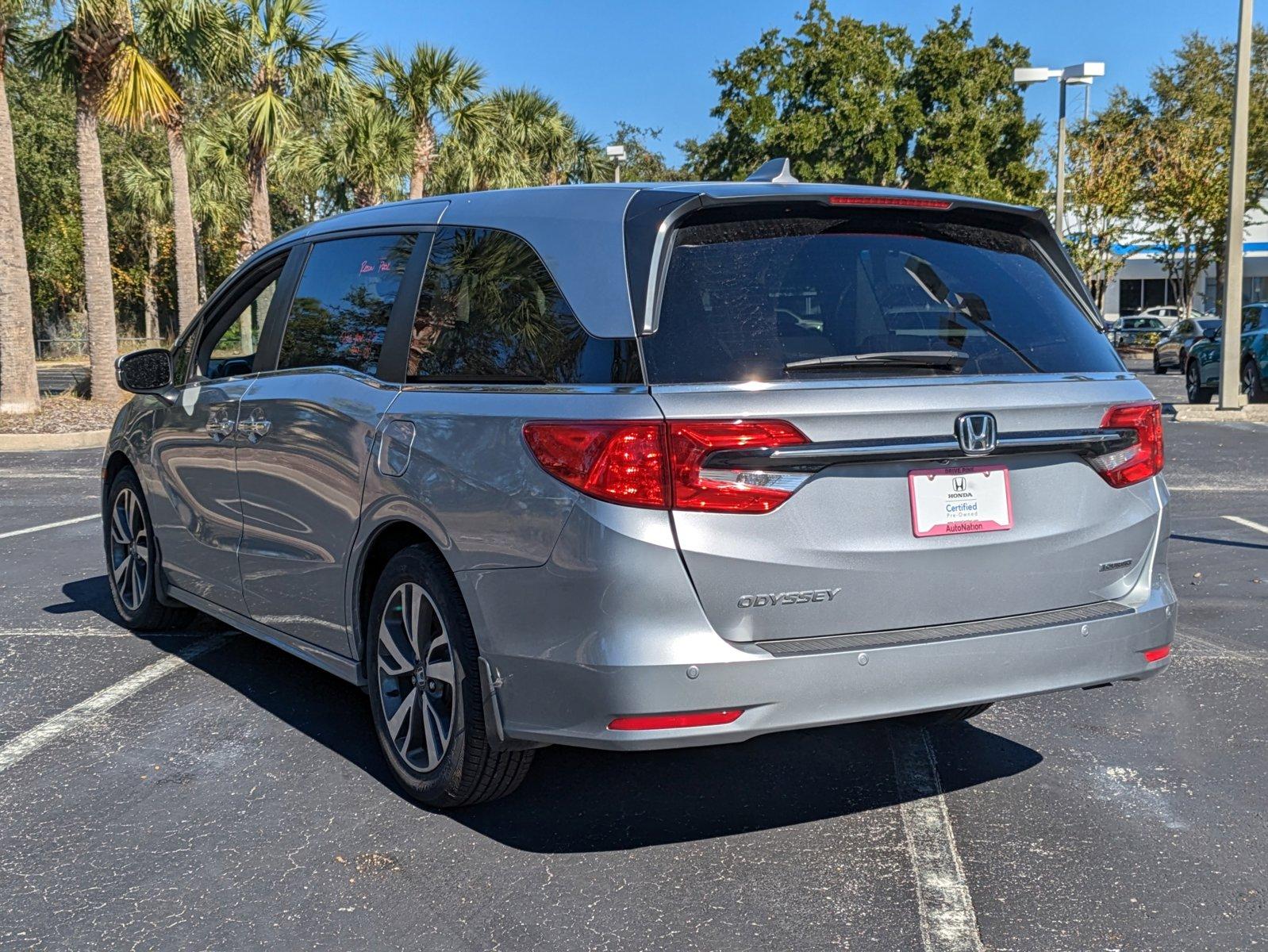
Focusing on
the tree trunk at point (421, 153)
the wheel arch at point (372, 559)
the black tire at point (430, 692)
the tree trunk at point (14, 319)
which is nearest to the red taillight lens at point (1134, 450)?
the black tire at point (430, 692)

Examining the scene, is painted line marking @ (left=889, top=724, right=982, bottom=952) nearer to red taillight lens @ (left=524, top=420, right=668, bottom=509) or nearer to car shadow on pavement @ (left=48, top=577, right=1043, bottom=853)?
car shadow on pavement @ (left=48, top=577, right=1043, bottom=853)

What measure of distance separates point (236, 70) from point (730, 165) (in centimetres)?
2757

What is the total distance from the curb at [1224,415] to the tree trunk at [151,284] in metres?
41.1

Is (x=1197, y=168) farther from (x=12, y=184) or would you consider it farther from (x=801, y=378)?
(x=801, y=378)

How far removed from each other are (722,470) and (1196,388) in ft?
68.3

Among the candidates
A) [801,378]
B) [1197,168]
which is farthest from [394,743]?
[1197,168]

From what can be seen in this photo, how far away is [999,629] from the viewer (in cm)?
356

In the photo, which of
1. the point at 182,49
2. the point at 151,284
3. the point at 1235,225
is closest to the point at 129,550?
the point at 1235,225

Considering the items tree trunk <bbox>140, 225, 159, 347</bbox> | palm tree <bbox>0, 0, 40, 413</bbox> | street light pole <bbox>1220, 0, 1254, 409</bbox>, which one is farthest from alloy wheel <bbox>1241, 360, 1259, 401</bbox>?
tree trunk <bbox>140, 225, 159, 347</bbox>

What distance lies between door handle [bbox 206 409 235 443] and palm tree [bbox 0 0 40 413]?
1464cm

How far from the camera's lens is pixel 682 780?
14.2 feet

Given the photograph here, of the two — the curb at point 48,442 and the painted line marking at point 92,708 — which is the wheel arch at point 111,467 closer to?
the painted line marking at point 92,708

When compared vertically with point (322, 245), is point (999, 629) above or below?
below

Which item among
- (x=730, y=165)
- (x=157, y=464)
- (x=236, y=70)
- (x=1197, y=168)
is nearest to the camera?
(x=157, y=464)
